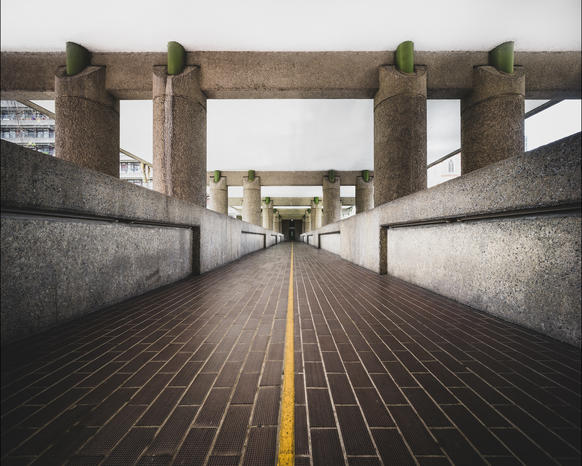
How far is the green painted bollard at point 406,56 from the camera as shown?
8.78 meters

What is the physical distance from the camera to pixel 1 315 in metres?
2.51

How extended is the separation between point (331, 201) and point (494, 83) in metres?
15.2

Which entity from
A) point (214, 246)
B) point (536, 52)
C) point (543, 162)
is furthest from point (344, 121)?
point (543, 162)

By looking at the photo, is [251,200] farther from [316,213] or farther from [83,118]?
→ [316,213]

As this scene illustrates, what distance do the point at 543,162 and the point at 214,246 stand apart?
7.93 meters

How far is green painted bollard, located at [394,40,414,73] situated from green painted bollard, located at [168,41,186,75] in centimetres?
798

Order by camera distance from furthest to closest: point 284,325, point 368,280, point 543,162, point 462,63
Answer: point 462,63, point 368,280, point 284,325, point 543,162

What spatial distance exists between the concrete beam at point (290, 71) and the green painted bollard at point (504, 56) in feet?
1.19

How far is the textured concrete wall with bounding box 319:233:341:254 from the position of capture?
14.2m

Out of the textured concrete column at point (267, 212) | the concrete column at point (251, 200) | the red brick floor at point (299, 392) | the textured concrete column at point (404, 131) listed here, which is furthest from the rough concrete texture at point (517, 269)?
the textured concrete column at point (267, 212)

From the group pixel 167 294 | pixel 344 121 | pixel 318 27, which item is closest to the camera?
pixel 167 294

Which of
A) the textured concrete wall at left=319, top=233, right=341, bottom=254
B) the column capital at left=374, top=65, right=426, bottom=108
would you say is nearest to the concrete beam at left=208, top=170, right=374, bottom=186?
the textured concrete wall at left=319, top=233, right=341, bottom=254

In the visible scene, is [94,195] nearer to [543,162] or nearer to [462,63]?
[543,162]

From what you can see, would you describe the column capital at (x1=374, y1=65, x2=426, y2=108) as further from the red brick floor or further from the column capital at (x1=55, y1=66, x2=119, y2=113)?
the column capital at (x1=55, y1=66, x2=119, y2=113)
